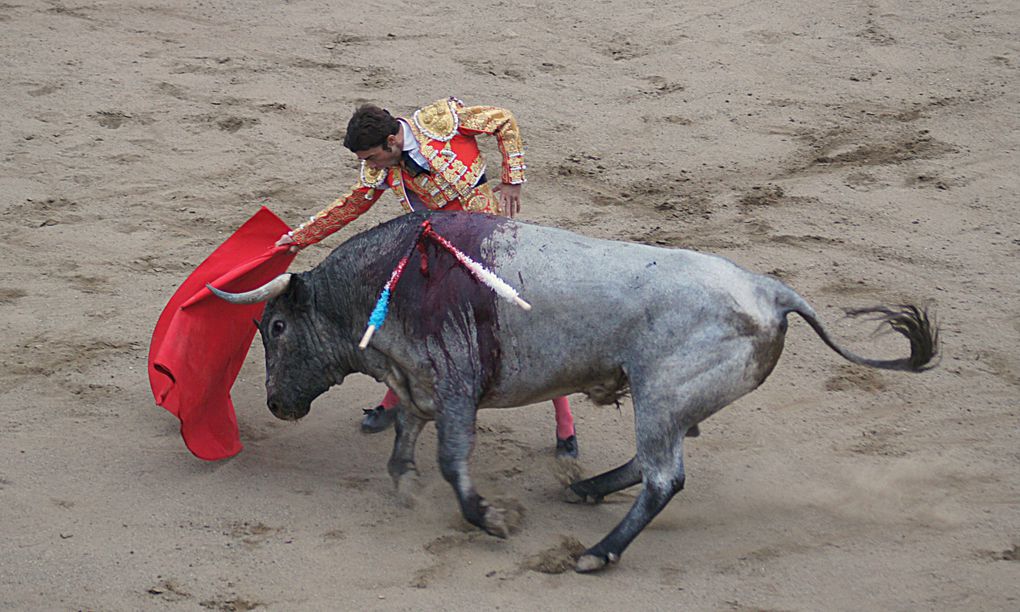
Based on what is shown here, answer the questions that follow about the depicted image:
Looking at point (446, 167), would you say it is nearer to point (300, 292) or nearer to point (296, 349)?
point (300, 292)

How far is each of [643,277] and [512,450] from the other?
1.22m

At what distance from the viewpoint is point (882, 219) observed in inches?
279

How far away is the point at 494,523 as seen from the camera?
4539mm

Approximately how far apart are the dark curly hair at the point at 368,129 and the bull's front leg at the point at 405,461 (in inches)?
39.5

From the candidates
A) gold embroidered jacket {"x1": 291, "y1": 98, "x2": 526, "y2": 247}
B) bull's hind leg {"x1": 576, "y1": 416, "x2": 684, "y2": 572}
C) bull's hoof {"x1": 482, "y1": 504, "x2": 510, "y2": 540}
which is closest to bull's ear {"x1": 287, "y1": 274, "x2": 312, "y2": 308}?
gold embroidered jacket {"x1": 291, "y1": 98, "x2": 526, "y2": 247}

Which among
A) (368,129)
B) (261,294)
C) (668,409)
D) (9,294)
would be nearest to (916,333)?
(668,409)

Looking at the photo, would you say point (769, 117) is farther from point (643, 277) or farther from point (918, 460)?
point (643, 277)

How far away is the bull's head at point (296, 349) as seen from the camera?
15.8 feet

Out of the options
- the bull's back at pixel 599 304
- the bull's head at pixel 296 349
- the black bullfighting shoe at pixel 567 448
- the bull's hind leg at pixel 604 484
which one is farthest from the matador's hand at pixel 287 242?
the bull's hind leg at pixel 604 484

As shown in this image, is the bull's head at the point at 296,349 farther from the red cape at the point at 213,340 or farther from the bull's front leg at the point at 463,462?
the bull's front leg at the point at 463,462

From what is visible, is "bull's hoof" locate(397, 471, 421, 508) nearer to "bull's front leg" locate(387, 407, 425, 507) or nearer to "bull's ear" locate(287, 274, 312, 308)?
"bull's front leg" locate(387, 407, 425, 507)

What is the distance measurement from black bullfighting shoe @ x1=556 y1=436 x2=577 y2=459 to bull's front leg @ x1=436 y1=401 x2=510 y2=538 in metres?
0.67

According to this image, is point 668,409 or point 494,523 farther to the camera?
point 494,523

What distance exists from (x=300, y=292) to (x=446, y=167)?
719 millimetres
